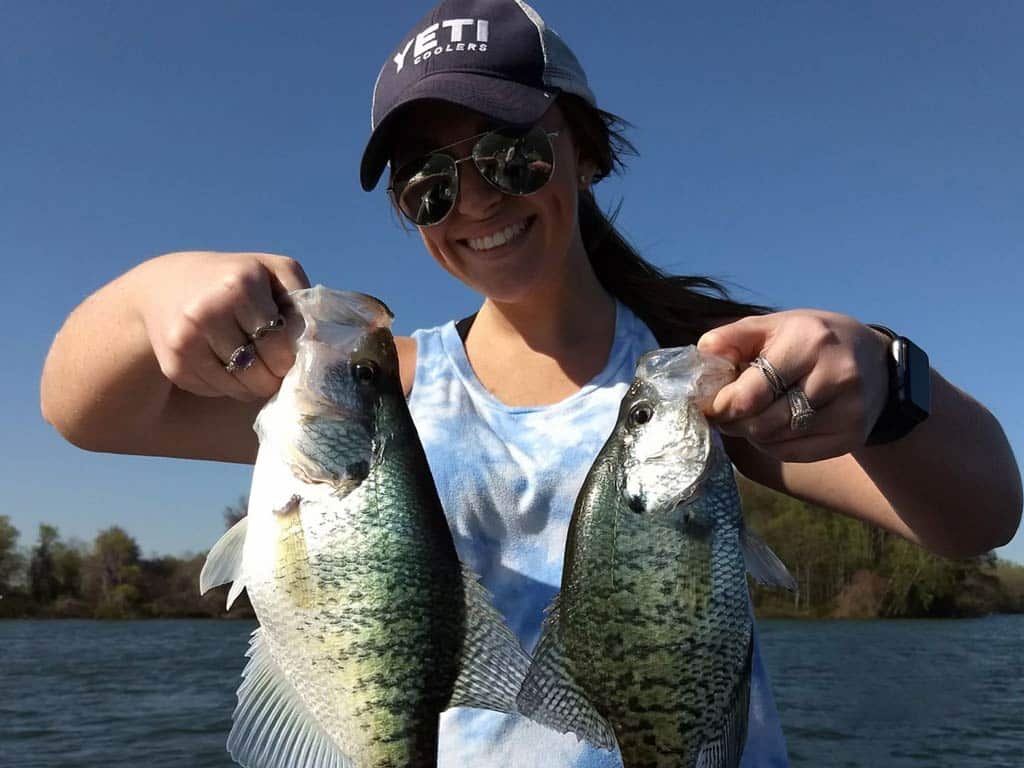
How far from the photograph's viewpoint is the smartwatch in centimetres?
206

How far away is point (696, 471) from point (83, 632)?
194 ft

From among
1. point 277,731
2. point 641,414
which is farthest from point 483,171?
point 277,731

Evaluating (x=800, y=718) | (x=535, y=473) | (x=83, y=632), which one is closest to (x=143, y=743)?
(x=800, y=718)

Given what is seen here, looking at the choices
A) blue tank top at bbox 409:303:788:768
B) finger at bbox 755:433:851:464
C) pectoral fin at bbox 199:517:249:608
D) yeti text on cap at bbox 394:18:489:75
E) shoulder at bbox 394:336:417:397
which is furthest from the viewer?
shoulder at bbox 394:336:417:397

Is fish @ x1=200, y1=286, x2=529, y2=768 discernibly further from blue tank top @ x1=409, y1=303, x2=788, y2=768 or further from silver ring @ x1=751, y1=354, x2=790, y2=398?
silver ring @ x1=751, y1=354, x2=790, y2=398

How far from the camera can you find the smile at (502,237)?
2615 mm

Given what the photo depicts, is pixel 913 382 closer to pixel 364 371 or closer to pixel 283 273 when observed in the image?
pixel 364 371

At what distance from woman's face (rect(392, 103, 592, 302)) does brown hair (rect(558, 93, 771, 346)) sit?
14 cm

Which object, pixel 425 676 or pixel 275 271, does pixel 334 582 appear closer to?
pixel 425 676

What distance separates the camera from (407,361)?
→ 2.90 meters

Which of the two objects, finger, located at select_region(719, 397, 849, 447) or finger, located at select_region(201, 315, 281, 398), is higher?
finger, located at select_region(201, 315, 281, 398)

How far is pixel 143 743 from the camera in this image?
19469mm

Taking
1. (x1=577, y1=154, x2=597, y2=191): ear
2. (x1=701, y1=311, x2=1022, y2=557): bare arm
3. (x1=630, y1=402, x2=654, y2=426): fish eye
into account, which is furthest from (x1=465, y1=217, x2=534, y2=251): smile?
(x1=701, y1=311, x2=1022, y2=557): bare arm

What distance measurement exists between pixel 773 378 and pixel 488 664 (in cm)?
93
